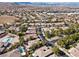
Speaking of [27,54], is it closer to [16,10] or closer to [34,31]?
[34,31]

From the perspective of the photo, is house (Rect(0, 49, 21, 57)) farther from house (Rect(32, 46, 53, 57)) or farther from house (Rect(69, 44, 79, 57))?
house (Rect(69, 44, 79, 57))

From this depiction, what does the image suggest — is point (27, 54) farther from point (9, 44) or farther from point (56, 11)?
point (56, 11)

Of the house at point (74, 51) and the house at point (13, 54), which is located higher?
the house at point (74, 51)

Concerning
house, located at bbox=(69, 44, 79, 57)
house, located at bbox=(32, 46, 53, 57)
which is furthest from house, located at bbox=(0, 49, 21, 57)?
house, located at bbox=(69, 44, 79, 57)

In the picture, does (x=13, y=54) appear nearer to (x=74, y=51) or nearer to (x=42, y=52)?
(x=42, y=52)

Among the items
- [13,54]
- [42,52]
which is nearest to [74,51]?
[42,52]

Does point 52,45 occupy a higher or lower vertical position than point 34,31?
lower

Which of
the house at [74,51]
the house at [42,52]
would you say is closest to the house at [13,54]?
the house at [42,52]

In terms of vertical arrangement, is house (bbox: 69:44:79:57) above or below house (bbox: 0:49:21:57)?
above

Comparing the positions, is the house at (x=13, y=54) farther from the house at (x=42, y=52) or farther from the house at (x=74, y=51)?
the house at (x=74, y=51)

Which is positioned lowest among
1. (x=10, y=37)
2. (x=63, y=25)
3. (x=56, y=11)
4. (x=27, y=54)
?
(x=27, y=54)

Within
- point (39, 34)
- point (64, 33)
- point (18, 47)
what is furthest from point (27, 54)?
point (64, 33)
